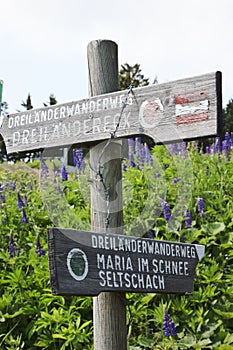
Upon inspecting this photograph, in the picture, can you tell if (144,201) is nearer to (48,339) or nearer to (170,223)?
(170,223)

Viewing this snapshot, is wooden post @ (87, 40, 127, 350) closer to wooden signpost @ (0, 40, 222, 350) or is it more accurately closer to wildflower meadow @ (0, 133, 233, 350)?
wooden signpost @ (0, 40, 222, 350)

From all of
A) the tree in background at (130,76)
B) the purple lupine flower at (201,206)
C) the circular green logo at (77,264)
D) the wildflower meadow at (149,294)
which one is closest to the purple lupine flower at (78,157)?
the wildflower meadow at (149,294)

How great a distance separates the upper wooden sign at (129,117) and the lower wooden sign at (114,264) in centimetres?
45

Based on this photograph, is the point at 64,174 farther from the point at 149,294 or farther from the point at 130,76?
the point at 130,76

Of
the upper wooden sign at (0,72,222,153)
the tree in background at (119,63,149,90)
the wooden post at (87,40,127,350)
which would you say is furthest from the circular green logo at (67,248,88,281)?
the tree in background at (119,63,149,90)

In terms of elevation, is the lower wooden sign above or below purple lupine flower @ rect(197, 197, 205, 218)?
below

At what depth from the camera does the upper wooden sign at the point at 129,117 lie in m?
2.45

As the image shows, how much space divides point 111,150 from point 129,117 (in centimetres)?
21

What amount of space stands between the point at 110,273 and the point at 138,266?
6.1 inches

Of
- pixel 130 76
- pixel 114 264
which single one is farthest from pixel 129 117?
pixel 130 76

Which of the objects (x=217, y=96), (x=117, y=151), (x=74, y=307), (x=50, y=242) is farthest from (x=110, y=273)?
(x=74, y=307)

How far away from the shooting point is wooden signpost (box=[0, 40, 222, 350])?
7.67 ft

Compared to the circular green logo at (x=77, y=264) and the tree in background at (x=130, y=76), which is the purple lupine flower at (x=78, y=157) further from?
the tree in background at (x=130, y=76)

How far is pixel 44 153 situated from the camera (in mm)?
2891
